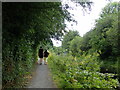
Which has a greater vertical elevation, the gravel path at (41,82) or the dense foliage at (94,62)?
the dense foliage at (94,62)

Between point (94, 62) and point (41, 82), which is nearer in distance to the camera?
point (94, 62)

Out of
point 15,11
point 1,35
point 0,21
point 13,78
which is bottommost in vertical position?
point 13,78

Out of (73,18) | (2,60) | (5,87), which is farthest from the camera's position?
(73,18)

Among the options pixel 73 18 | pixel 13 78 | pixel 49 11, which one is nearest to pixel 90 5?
pixel 73 18

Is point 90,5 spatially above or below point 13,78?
above

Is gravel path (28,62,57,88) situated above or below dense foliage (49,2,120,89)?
below

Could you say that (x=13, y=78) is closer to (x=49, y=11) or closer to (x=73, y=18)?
(x=49, y=11)

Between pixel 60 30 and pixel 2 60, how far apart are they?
3.35 m

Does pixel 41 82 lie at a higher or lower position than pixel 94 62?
lower

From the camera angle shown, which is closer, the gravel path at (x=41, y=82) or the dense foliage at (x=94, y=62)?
the dense foliage at (x=94, y=62)

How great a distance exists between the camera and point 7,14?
331 centimetres

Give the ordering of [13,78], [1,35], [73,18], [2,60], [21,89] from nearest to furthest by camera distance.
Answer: [1,35]
[2,60]
[13,78]
[21,89]
[73,18]

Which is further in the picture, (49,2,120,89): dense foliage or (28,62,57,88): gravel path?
(28,62,57,88): gravel path

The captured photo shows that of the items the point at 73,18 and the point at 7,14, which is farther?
the point at 73,18
